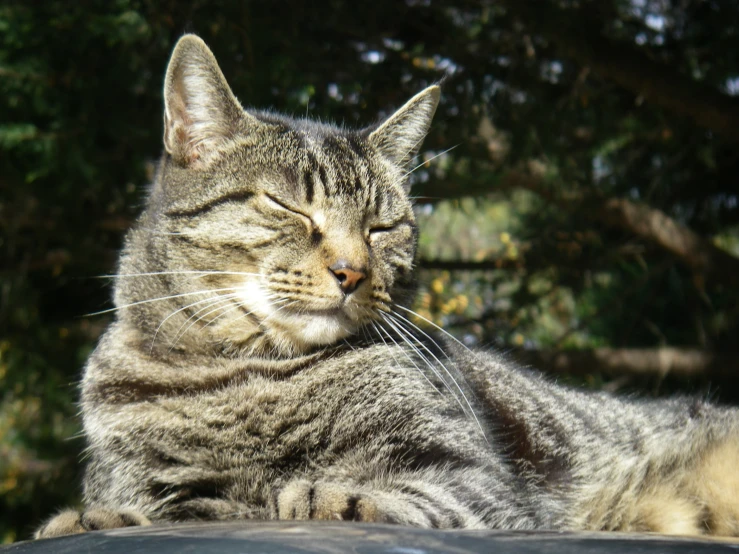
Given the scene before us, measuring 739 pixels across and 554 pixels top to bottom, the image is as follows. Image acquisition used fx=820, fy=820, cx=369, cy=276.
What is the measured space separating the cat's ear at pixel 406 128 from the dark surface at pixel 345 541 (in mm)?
1564

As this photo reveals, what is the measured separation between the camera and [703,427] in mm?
2775

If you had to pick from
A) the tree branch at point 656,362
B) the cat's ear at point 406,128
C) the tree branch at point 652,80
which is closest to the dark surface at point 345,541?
the cat's ear at point 406,128

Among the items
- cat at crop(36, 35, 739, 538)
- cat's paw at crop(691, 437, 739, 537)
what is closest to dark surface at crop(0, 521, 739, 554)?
cat at crop(36, 35, 739, 538)

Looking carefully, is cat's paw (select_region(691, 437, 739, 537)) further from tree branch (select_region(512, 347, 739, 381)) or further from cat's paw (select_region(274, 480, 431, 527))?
tree branch (select_region(512, 347, 739, 381))

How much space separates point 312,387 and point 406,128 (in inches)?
42.1

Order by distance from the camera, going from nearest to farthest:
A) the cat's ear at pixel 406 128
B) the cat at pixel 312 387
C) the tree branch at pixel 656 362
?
the cat at pixel 312 387 → the cat's ear at pixel 406 128 → the tree branch at pixel 656 362

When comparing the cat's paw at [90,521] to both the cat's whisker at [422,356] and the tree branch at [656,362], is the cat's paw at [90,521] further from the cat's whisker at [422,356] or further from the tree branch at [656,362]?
the tree branch at [656,362]

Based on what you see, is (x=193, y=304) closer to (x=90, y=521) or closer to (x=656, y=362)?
(x=90, y=521)

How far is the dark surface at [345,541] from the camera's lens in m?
1.30

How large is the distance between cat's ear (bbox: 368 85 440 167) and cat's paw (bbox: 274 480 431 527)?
1.32m

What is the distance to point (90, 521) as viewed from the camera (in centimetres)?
185

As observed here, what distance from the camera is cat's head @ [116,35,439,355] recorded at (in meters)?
2.26

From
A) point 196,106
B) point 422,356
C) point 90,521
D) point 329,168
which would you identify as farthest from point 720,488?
point 196,106

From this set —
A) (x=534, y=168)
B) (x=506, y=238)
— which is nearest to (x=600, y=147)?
(x=534, y=168)
